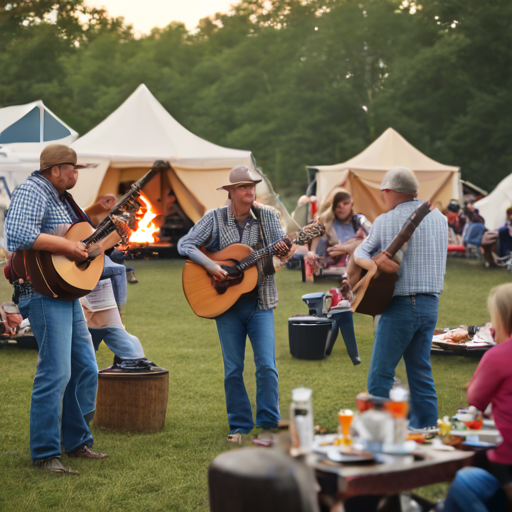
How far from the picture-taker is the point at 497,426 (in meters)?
2.81

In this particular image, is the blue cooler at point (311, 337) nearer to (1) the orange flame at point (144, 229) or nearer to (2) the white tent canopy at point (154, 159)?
(1) the orange flame at point (144, 229)

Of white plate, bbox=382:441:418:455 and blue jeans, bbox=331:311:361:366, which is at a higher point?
white plate, bbox=382:441:418:455

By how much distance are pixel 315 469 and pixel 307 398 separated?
0.22m

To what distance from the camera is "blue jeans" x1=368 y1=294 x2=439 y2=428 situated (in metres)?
4.20

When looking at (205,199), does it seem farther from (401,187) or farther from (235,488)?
(235,488)

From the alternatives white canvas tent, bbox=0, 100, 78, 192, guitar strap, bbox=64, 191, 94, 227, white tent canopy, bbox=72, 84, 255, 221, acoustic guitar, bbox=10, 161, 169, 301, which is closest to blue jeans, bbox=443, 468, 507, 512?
A: acoustic guitar, bbox=10, 161, 169, 301

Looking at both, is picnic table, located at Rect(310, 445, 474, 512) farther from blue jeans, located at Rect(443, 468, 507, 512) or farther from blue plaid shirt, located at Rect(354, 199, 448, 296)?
blue plaid shirt, located at Rect(354, 199, 448, 296)

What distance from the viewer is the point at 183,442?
4.86m

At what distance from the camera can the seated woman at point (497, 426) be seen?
2594mm

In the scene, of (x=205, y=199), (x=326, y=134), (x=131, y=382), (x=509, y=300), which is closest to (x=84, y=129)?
(x=326, y=134)

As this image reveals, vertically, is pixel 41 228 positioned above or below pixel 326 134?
below

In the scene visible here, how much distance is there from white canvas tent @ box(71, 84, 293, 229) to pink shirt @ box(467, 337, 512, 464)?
1222cm

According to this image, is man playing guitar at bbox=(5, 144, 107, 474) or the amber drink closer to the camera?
the amber drink

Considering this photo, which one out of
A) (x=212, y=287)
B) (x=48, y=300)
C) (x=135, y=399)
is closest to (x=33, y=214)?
(x=48, y=300)
